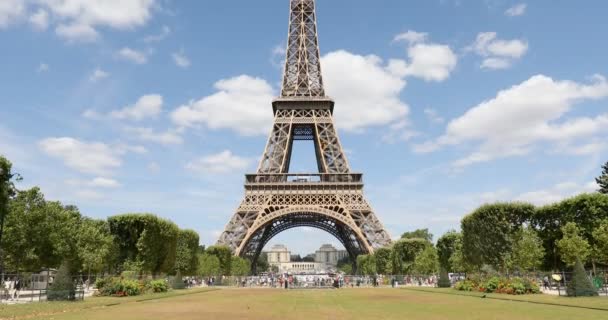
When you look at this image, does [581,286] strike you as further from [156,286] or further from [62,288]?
[62,288]

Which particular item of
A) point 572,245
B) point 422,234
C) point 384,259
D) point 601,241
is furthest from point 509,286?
point 422,234

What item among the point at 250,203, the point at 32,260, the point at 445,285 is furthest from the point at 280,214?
the point at 32,260

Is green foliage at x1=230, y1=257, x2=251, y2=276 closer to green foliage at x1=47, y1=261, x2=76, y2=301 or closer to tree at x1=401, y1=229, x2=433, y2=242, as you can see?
green foliage at x1=47, y1=261, x2=76, y2=301

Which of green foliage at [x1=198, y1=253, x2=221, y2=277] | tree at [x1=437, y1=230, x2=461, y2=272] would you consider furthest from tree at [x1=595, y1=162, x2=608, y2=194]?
green foliage at [x1=198, y1=253, x2=221, y2=277]

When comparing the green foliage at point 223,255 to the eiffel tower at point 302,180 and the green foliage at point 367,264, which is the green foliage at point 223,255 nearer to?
the eiffel tower at point 302,180

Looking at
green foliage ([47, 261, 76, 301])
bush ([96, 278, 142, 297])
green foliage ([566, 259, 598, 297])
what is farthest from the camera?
bush ([96, 278, 142, 297])

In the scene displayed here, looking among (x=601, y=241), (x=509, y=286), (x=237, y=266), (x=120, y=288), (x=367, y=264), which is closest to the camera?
(x=509, y=286)
